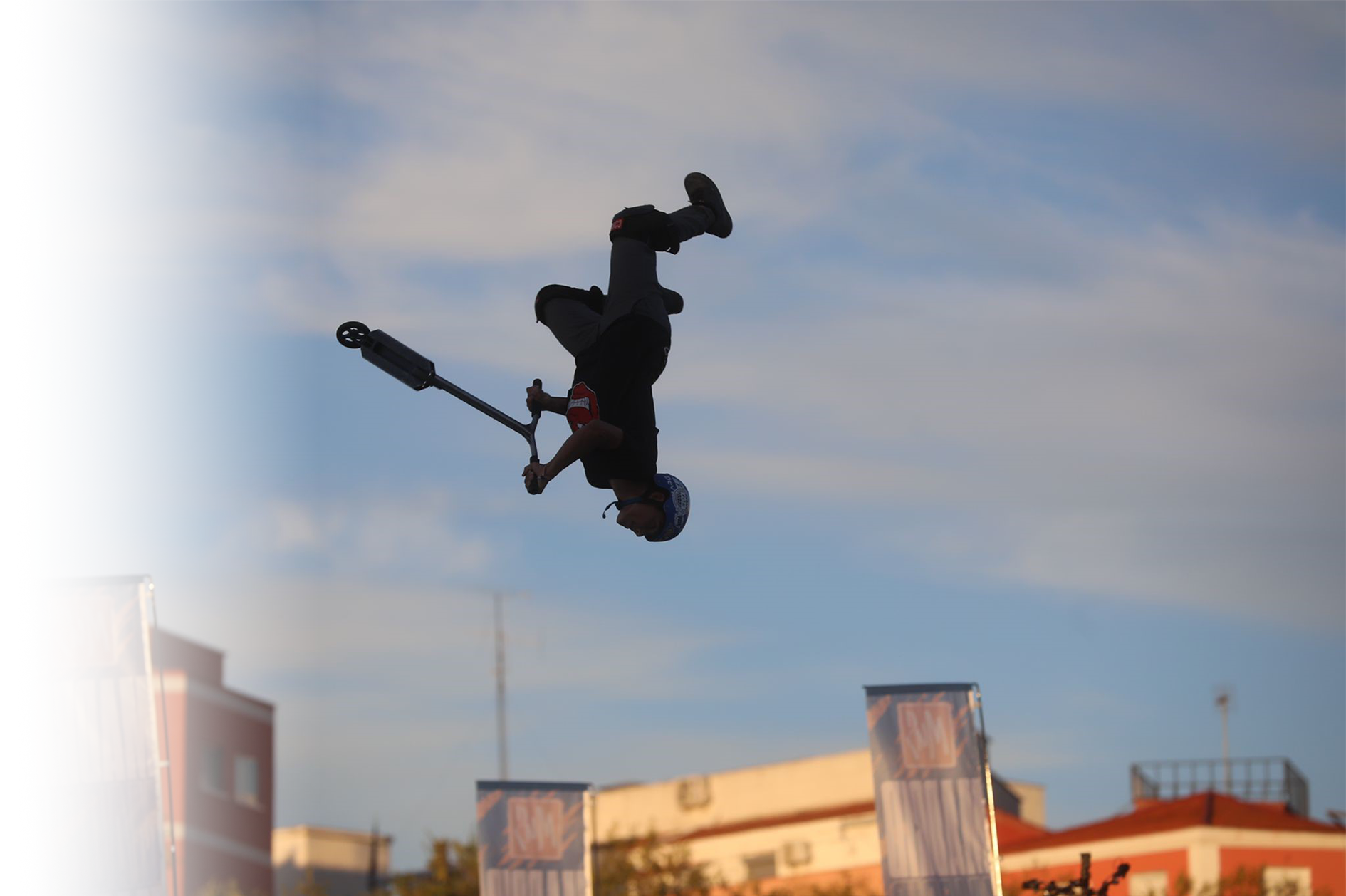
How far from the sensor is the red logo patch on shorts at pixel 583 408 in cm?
903

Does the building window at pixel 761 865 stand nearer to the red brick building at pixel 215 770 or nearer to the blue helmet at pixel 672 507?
the red brick building at pixel 215 770

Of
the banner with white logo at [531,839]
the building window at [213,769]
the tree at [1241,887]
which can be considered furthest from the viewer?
the building window at [213,769]

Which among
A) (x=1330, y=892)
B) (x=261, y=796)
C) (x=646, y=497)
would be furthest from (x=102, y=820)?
(x=1330, y=892)

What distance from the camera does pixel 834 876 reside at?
5238 cm

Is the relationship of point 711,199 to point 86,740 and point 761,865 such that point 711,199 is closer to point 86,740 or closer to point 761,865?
point 86,740

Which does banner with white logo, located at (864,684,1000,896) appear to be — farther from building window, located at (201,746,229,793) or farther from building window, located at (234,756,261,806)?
building window, located at (234,756,261,806)

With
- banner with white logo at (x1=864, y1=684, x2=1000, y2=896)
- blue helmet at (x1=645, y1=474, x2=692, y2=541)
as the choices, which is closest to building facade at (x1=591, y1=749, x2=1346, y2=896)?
banner with white logo at (x1=864, y1=684, x2=1000, y2=896)

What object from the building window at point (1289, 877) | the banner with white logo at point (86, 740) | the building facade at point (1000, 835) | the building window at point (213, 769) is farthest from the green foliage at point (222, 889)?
the building window at point (1289, 877)

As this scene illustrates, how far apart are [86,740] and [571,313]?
12.7m

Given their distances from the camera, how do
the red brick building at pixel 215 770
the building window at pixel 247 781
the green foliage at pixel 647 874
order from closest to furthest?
1. the red brick building at pixel 215 770
2. the building window at pixel 247 781
3. the green foliage at pixel 647 874

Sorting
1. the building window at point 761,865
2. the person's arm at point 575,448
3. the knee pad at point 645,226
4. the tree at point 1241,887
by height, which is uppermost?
the knee pad at point 645,226

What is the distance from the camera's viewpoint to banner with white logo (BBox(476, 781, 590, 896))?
2536cm

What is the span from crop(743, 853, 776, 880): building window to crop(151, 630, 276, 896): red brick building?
17679 mm

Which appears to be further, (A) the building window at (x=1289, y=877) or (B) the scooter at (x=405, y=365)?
Result: (A) the building window at (x=1289, y=877)
